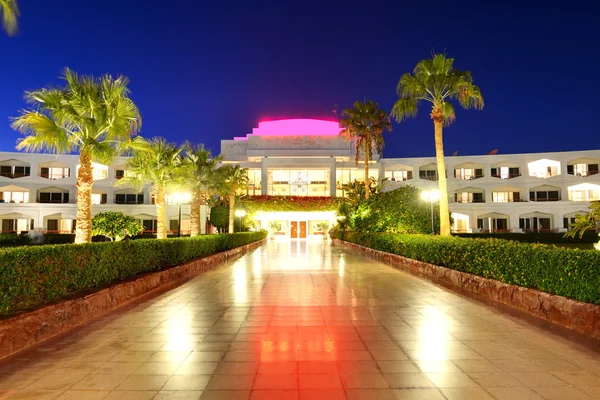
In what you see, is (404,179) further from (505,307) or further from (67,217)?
(505,307)

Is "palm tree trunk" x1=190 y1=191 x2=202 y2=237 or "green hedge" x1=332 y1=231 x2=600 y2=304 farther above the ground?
"palm tree trunk" x1=190 y1=191 x2=202 y2=237

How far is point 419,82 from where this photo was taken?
18766 mm

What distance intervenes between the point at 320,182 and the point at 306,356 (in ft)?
171

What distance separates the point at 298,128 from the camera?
59000 mm

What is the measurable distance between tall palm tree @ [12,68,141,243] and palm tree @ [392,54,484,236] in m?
11.6

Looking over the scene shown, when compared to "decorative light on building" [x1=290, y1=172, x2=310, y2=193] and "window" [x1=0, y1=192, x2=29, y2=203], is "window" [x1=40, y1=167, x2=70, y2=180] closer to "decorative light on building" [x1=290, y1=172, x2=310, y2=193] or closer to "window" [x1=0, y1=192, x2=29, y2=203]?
"window" [x1=0, y1=192, x2=29, y2=203]

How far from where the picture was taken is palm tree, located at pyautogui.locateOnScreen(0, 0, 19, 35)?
29.4 ft

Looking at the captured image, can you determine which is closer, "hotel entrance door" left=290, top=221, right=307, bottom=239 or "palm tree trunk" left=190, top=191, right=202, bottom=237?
"palm tree trunk" left=190, top=191, right=202, bottom=237

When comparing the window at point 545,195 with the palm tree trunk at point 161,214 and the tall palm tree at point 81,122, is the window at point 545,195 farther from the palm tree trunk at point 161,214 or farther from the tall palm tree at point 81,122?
the tall palm tree at point 81,122

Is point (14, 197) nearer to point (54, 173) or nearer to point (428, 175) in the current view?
point (54, 173)

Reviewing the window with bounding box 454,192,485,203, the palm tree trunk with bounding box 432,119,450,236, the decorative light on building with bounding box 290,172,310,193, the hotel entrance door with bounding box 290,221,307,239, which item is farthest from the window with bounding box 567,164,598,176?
the palm tree trunk with bounding box 432,119,450,236

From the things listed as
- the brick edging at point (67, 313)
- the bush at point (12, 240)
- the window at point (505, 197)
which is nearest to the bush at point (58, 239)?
the bush at point (12, 240)

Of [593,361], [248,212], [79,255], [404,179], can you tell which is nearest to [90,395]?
[79,255]

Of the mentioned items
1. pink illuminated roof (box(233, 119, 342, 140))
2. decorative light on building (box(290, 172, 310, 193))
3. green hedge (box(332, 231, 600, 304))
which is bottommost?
green hedge (box(332, 231, 600, 304))
